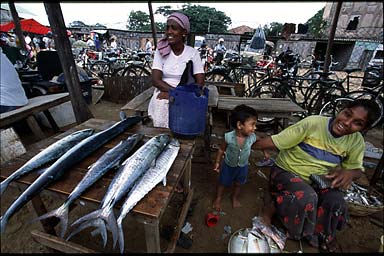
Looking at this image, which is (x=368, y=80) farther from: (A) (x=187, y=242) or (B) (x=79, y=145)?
(B) (x=79, y=145)

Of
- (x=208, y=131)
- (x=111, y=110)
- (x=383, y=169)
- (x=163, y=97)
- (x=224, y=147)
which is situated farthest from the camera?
(x=111, y=110)

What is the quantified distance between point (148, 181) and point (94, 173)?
0.42m

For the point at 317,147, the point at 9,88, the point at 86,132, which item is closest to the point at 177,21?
the point at 86,132

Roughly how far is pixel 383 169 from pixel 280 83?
3411 mm

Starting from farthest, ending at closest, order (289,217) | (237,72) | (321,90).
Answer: (237,72) < (321,90) < (289,217)

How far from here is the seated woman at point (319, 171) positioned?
195 cm

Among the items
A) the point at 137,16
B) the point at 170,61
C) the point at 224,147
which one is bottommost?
the point at 224,147

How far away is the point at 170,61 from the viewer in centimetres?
274

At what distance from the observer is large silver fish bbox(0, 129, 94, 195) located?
4.63 ft

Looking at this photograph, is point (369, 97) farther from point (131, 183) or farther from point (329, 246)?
point (131, 183)

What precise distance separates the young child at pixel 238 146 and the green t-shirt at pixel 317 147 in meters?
0.33

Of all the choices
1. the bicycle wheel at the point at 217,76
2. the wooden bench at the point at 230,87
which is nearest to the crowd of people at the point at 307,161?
the wooden bench at the point at 230,87

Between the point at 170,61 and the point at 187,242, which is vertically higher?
the point at 170,61

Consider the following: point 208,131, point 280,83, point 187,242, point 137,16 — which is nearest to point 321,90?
point 280,83
